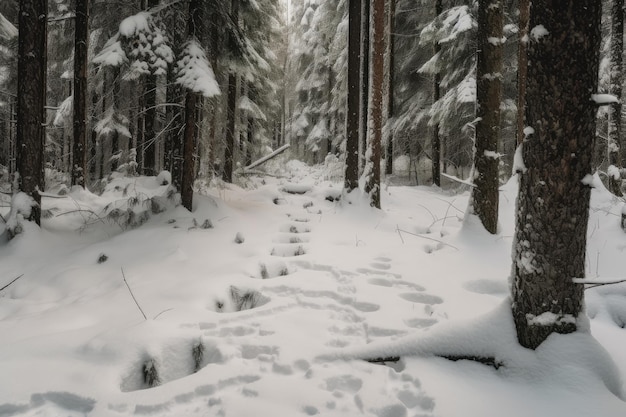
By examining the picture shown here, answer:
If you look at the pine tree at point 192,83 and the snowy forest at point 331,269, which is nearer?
the snowy forest at point 331,269

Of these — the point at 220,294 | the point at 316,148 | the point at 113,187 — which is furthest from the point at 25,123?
the point at 316,148

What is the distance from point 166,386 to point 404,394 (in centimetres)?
171

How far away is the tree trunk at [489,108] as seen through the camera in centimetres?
650

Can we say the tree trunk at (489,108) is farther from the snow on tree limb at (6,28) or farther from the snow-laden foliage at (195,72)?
the snow on tree limb at (6,28)

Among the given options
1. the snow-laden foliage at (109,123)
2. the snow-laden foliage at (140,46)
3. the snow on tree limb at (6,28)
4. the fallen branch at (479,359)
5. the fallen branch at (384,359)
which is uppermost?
the snow on tree limb at (6,28)

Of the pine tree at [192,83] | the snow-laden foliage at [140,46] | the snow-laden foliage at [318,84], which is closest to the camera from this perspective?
the snow-laden foliage at [140,46]

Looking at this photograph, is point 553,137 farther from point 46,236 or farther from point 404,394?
point 46,236

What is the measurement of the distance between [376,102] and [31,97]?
7342 millimetres

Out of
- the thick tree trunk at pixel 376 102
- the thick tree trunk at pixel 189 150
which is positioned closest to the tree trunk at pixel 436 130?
the thick tree trunk at pixel 376 102

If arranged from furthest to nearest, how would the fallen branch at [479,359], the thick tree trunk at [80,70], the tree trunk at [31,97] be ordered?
the thick tree trunk at [80,70] → the tree trunk at [31,97] → the fallen branch at [479,359]

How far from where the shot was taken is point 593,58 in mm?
2592

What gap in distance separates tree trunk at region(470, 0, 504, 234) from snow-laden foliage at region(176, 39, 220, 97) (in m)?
5.11

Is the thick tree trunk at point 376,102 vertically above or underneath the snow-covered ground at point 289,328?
above

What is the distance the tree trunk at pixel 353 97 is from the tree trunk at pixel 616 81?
6557mm
